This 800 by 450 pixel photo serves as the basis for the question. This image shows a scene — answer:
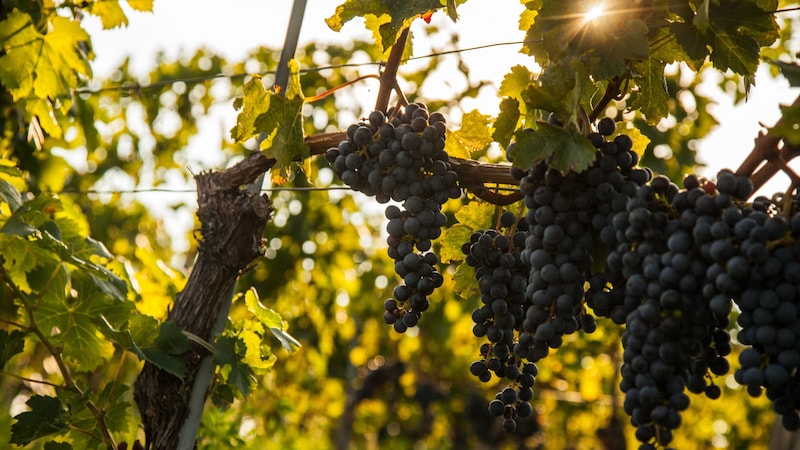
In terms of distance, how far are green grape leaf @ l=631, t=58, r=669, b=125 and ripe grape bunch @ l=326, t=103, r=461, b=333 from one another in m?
0.49

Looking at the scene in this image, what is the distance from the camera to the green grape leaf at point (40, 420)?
2240 millimetres

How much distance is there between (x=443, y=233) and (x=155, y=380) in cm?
98

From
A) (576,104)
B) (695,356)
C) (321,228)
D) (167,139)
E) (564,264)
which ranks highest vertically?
(167,139)

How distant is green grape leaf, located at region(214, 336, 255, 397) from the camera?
7.77 ft

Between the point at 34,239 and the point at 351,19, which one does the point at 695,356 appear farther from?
the point at 34,239

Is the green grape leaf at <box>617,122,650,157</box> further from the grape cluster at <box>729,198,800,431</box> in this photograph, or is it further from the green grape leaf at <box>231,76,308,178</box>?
the green grape leaf at <box>231,76,308,178</box>

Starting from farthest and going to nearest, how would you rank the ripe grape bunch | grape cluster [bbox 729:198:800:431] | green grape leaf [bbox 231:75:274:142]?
green grape leaf [bbox 231:75:274:142] < the ripe grape bunch < grape cluster [bbox 729:198:800:431]

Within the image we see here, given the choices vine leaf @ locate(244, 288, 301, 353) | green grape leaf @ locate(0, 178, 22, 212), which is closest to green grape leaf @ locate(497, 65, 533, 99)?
vine leaf @ locate(244, 288, 301, 353)

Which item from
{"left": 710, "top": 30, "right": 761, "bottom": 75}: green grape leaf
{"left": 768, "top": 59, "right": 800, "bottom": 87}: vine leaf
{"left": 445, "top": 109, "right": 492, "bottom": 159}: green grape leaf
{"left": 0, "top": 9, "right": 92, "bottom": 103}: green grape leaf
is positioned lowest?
{"left": 768, "top": 59, "right": 800, "bottom": 87}: vine leaf

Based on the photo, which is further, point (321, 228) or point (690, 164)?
point (321, 228)

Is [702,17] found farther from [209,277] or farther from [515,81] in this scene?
[209,277]

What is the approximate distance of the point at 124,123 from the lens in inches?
270

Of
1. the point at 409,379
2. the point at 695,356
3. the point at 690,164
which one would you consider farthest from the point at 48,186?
the point at 409,379

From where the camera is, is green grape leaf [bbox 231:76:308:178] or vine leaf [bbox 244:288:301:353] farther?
vine leaf [bbox 244:288:301:353]
